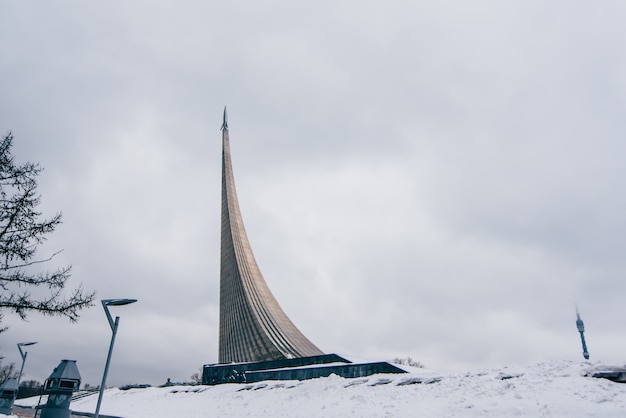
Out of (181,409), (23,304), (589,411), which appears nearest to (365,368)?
(181,409)

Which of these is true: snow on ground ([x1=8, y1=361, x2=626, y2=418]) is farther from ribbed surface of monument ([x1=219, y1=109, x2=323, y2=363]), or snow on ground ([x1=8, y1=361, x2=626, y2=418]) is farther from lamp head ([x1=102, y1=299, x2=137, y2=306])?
ribbed surface of monument ([x1=219, y1=109, x2=323, y2=363])

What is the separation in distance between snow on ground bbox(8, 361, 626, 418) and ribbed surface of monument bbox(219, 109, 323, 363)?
9044 mm

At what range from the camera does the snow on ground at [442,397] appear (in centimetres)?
762

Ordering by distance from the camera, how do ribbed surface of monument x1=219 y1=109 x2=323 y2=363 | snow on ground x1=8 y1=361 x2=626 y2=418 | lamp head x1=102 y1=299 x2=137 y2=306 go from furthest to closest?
ribbed surface of monument x1=219 y1=109 x2=323 y2=363 → lamp head x1=102 y1=299 x2=137 y2=306 → snow on ground x1=8 y1=361 x2=626 y2=418

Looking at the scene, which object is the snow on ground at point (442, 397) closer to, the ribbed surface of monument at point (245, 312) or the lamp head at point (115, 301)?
the lamp head at point (115, 301)

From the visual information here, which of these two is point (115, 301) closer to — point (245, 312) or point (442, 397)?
point (442, 397)

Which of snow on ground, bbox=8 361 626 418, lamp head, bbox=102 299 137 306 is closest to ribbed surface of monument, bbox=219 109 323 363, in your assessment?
snow on ground, bbox=8 361 626 418

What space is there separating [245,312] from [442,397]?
20472 mm

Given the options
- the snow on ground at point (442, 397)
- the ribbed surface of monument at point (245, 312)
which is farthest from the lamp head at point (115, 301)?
the ribbed surface of monument at point (245, 312)

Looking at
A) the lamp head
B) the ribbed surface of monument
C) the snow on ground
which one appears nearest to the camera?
the snow on ground

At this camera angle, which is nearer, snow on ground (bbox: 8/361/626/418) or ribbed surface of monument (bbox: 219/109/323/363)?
snow on ground (bbox: 8/361/626/418)

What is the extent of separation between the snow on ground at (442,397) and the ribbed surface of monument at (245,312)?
29.7 feet

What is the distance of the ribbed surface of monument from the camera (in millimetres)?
24656

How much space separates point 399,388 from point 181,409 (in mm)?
8173
